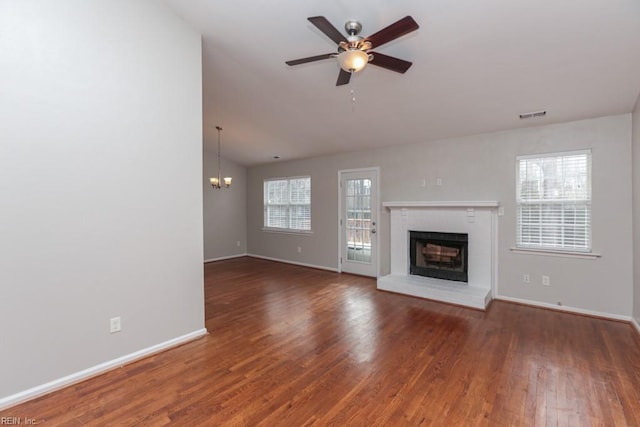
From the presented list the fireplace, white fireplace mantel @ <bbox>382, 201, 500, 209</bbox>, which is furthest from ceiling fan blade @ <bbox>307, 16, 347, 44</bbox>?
the fireplace

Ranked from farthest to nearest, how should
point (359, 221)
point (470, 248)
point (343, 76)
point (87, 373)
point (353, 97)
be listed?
point (359, 221) < point (470, 248) < point (353, 97) < point (343, 76) < point (87, 373)

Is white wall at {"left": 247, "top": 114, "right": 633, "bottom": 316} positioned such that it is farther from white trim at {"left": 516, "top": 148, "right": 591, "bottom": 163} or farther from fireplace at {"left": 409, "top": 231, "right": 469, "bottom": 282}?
fireplace at {"left": 409, "top": 231, "right": 469, "bottom": 282}

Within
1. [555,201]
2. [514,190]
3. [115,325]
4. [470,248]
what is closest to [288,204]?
[470,248]

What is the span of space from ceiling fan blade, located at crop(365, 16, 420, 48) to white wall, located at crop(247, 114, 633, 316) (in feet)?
9.83

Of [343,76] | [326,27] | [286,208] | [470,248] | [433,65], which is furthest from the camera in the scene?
[286,208]

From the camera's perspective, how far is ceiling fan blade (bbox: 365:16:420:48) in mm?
1861

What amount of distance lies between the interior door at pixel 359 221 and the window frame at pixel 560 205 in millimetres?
2212

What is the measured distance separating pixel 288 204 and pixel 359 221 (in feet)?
6.76

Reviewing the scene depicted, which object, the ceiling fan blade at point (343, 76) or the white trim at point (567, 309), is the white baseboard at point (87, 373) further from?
the white trim at point (567, 309)

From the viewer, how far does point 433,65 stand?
2.99 meters

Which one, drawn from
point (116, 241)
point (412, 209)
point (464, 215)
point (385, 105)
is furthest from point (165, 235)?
point (464, 215)

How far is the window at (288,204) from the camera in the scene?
22.1ft

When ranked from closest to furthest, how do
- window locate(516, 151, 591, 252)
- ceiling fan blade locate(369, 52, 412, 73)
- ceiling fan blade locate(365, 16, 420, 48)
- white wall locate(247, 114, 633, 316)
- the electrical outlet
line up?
1. ceiling fan blade locate(365, 16, 420, 48)
2. ceiling fan blade locate(369, 52, 412, 73)
3. the electrical outlet
4. white wall locate(247, 114, 633, 316)
5. window locate(516, 151, 591, 252)

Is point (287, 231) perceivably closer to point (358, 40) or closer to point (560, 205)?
point (560, 205)
